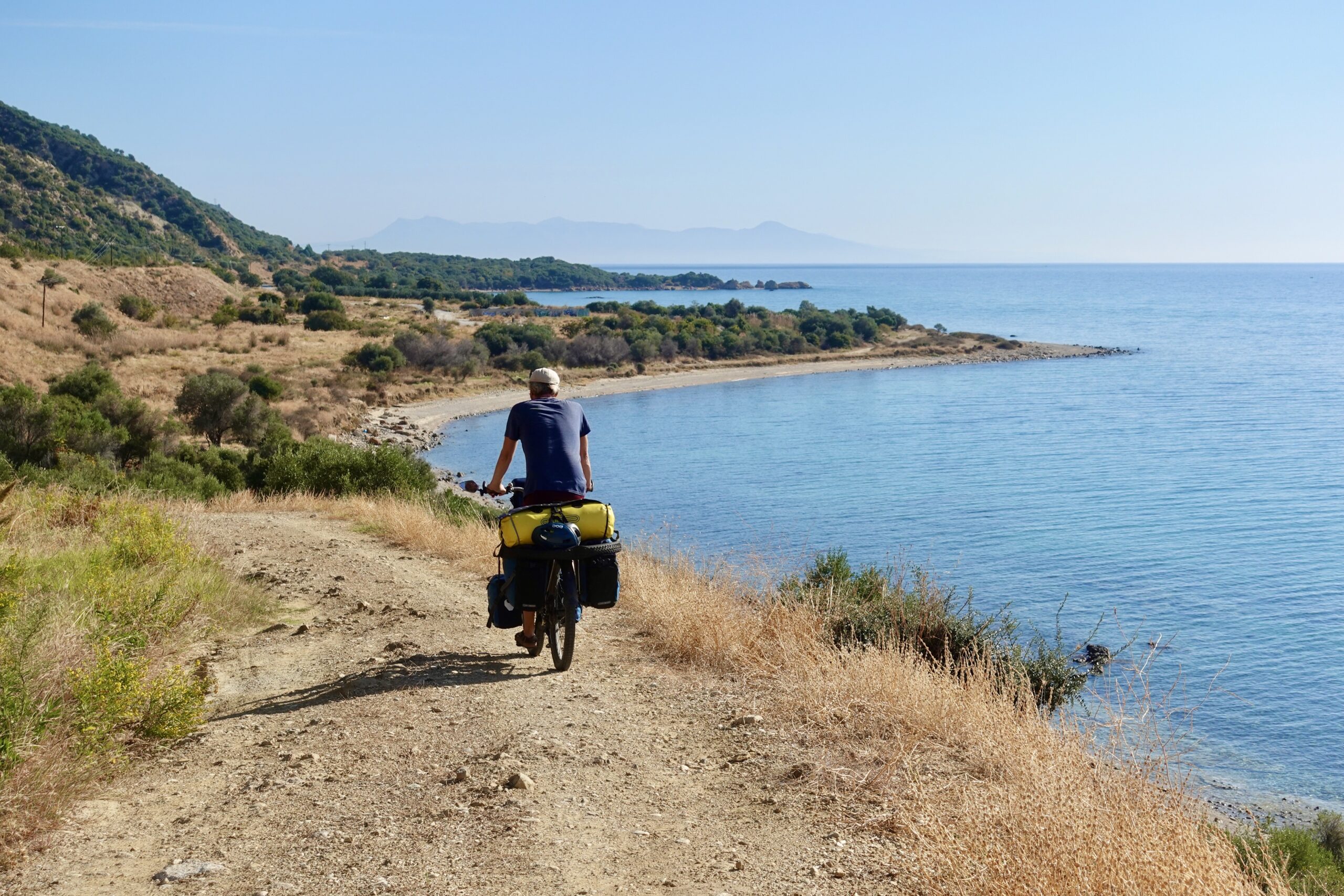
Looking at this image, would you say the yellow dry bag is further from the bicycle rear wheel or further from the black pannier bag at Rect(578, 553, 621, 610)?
the bicycle rear wheel

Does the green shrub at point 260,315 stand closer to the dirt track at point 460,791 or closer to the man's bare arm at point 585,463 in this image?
the dirt track at point 460,791

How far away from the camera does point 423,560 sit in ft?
38.2

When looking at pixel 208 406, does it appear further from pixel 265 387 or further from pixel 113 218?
pixel 113 218

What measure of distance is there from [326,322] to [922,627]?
219ft

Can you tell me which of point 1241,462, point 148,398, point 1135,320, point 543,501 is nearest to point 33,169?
point 148,398

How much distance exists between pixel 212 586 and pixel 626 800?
5128mm

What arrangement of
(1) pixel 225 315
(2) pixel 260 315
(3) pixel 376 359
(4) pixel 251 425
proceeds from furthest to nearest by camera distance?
1. (2) pixel 260 315
2. (1) pixel 225 315
3. (3) pixel 376 359
4. (4) pixel 251 425

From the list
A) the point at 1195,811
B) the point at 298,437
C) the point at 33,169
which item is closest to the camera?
the point at 1195,811

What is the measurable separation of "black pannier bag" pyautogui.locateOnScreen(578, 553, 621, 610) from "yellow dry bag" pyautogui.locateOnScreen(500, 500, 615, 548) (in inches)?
6.2

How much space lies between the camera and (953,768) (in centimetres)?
523

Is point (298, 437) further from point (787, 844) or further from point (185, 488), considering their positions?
point (787, 844)

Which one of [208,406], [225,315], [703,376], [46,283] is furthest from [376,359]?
[208,406]

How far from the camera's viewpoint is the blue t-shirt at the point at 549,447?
659 cm

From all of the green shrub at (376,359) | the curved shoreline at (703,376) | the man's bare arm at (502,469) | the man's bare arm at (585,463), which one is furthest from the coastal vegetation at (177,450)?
the green shrub at (376,359)
